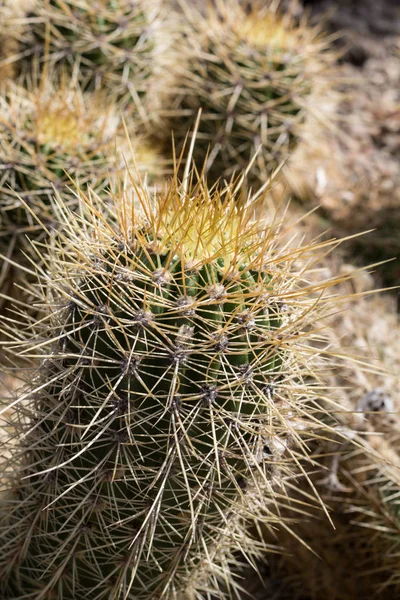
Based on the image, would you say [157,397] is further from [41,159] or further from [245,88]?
[245,88]

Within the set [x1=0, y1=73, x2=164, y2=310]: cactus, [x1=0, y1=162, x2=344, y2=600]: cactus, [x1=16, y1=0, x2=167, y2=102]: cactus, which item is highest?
[x1=16, y1=0, x2=167, y2=102]: cactus

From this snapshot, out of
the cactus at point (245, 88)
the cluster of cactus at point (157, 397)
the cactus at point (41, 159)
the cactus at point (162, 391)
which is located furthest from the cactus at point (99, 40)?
the cactus at point (162, 391)

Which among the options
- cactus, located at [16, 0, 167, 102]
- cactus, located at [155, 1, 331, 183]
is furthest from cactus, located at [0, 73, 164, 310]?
cactus, located at [155, 1, 331, 183]

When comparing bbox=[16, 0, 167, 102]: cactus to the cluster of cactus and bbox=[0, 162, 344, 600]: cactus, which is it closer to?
the cluster of cactus

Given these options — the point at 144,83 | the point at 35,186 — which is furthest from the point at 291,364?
the point at 144,83

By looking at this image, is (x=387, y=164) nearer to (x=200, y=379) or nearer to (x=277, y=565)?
(x=277, y=565)

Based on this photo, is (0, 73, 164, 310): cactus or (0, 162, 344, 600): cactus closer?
(0, 162, 344, 600): cactus

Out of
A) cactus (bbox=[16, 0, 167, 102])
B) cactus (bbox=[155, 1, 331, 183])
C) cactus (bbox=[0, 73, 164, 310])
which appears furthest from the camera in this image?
cactus (bbox=[155, 1, 331, 183])
